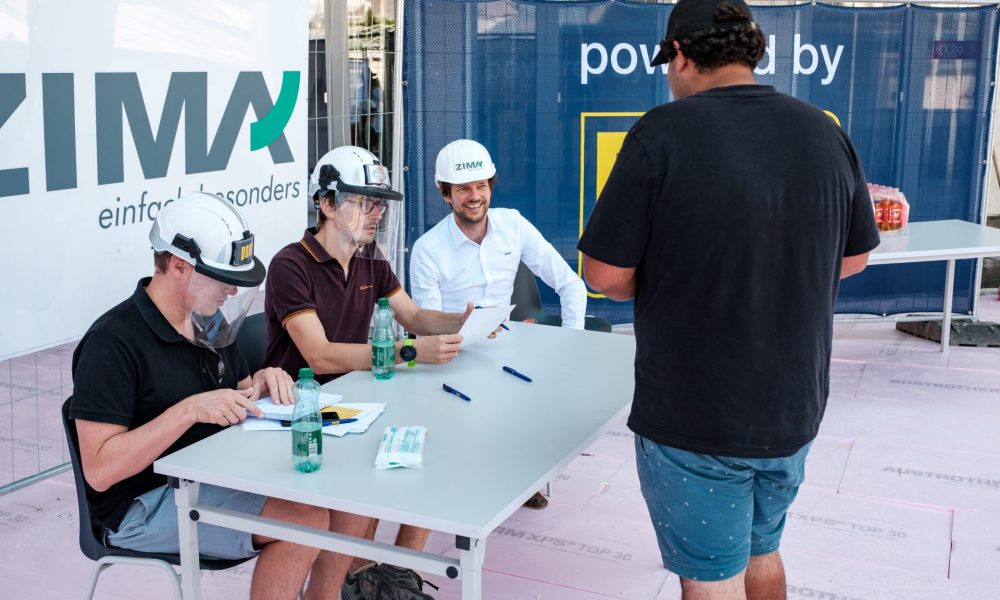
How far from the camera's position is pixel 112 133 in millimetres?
3568

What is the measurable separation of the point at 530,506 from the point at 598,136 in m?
2.76

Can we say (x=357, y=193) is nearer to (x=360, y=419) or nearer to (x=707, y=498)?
(x=360, y=419)

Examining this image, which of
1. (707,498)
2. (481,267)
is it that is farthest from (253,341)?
(707,498)

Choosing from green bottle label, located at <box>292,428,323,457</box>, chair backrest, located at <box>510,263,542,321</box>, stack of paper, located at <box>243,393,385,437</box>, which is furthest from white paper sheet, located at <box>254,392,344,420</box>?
chair backrest, located at <box>510,263,542,321</box>

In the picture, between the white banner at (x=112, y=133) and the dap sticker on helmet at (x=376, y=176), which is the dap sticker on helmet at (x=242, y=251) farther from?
the white banner at (x=112, y=133)

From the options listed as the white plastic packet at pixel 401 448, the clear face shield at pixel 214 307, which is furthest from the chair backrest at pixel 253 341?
the white plastic packet at pixel 401 448

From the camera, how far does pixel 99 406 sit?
2.19 meters

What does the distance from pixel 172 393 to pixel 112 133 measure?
1.58 m

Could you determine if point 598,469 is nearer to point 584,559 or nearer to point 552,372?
point 584,559

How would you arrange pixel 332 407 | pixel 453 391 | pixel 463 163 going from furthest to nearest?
1. pixel 463 163
2. pixel 453 391
3. pixel 332 407

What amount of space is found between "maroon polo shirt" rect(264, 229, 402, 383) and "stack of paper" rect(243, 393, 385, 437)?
0.40m

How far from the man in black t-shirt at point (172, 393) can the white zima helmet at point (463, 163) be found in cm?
154

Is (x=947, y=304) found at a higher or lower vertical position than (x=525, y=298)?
lower

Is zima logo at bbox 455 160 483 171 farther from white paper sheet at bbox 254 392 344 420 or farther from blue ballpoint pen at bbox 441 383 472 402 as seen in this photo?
white paper sheet at bbox 254 392 344 420
